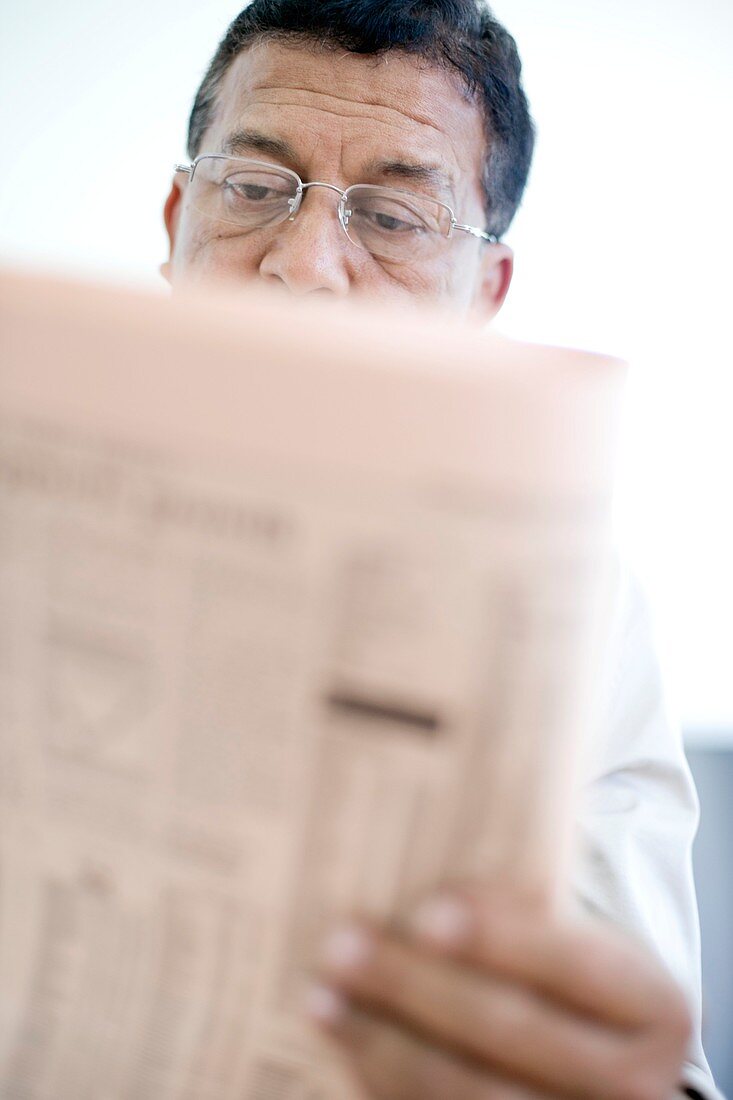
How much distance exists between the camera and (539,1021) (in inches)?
14.3

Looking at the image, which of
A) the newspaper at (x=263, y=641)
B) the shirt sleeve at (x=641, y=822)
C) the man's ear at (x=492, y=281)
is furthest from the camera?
the man's ear at (x=492, y=281)

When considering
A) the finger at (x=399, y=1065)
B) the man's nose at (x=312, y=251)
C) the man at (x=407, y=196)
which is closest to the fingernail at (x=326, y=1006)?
the finger at (x=399, y=1065)

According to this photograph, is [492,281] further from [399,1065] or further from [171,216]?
[399,1065]

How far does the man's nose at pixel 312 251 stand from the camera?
0.92 m

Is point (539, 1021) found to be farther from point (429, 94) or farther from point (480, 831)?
point (429, 94)

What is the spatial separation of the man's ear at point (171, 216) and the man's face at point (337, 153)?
0.13m

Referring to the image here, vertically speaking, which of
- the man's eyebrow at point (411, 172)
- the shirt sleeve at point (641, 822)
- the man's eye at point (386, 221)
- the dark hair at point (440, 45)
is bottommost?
the shirt sleeve at point (641, 822)

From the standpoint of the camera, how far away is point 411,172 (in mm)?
972

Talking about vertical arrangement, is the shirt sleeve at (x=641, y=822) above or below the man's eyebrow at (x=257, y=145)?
below

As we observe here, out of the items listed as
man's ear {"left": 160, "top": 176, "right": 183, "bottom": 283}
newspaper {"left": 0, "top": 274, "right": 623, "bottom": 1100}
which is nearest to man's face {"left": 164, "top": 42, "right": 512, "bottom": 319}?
man's ear {"left": 160, "top": 176, "right": 183, "bottom": 283}

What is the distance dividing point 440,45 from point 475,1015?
1.06 metres

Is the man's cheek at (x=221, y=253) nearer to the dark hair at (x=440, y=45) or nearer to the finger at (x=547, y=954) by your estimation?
the dark hair at (x=440, y=45)

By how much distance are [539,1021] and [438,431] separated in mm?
257

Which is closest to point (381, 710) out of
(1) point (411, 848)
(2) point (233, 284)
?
(1) point (411, 848)
